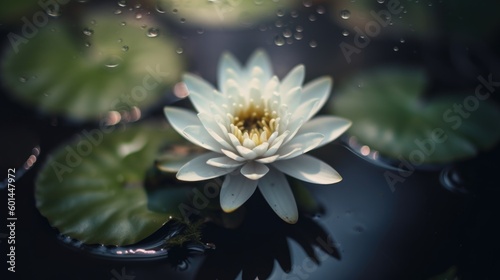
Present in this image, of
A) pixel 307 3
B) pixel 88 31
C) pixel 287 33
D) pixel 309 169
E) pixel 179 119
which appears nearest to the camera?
pixel 309 169

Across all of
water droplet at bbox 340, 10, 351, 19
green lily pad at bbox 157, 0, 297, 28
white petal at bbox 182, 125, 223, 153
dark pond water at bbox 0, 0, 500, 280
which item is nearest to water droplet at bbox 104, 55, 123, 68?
dark pond water at bbox 0, 0, 500, 280

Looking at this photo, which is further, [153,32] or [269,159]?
[153,32]

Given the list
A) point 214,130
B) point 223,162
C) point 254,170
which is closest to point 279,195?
point 254,170

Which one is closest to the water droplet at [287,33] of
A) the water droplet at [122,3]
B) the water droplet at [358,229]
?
the water droplet at [122,3]

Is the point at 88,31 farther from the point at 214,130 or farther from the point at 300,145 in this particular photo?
the point at 300,145

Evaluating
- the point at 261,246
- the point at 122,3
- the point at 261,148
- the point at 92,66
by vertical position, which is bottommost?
the point at 261,246

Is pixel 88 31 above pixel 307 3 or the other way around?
the other way around

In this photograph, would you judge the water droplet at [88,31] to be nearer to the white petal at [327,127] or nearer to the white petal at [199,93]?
the white petal at [199,93]
